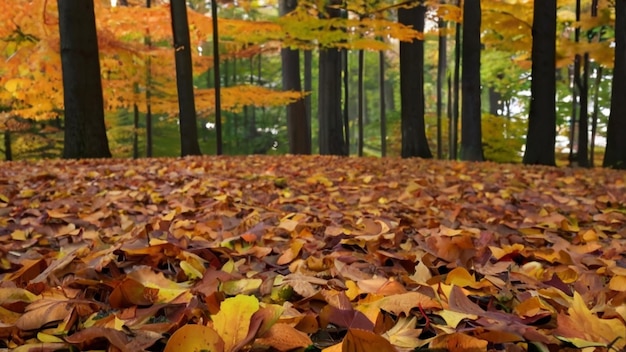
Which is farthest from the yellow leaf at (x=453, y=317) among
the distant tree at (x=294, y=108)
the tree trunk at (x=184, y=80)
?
the distant tree at (x=294, y=108)

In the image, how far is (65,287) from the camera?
1414 millimetres

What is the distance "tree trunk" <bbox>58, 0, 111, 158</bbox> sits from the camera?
6895 millimetres

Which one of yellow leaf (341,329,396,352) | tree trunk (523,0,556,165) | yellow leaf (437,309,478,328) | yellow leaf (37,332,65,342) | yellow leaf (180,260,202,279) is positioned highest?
tree trunk (523,0,556,165)

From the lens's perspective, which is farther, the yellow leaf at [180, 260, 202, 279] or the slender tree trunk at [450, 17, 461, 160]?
the slender tree trunk at [450, 17, 461, 160]

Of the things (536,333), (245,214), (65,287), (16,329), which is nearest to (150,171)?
(245,214)

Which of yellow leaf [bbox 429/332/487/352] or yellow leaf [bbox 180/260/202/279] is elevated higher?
yellow leaf [bbox 429/332/487/352]

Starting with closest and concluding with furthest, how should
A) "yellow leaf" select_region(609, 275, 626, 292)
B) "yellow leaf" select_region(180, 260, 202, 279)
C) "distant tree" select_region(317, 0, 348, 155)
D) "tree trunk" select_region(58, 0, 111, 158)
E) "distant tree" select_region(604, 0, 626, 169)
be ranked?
"yellow leaf" select_region(609, 275, 626, 292), "yellow leaf" select_region(180, 260, 202, 279), "tree trunk" select_region(58, 0, 111, 158), "distant tree" select_region(604, 0, 626, 169), "distant tree" select_region(317, 0, 348, 155)

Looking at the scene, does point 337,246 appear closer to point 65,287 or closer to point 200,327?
point 65,287

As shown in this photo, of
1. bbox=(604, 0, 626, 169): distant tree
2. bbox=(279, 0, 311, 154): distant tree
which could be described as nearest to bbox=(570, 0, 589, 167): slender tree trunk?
bbox=(604, 0, 626, 169): distant tree

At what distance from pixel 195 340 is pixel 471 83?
363 inches

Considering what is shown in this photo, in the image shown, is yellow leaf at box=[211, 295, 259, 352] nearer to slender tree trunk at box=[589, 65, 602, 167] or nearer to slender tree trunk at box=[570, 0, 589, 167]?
slender tree trunk at box=[570, 0, 589, 167]

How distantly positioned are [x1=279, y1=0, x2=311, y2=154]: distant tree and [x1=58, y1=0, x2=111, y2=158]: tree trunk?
252 inches

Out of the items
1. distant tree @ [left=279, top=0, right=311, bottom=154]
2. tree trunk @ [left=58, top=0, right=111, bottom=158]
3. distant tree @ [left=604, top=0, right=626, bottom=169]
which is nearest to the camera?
tree trunk @ [left=58, top=0, right=111, bottom=158]

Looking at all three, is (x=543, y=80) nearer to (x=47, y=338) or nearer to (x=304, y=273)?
(x=304, y=273)
